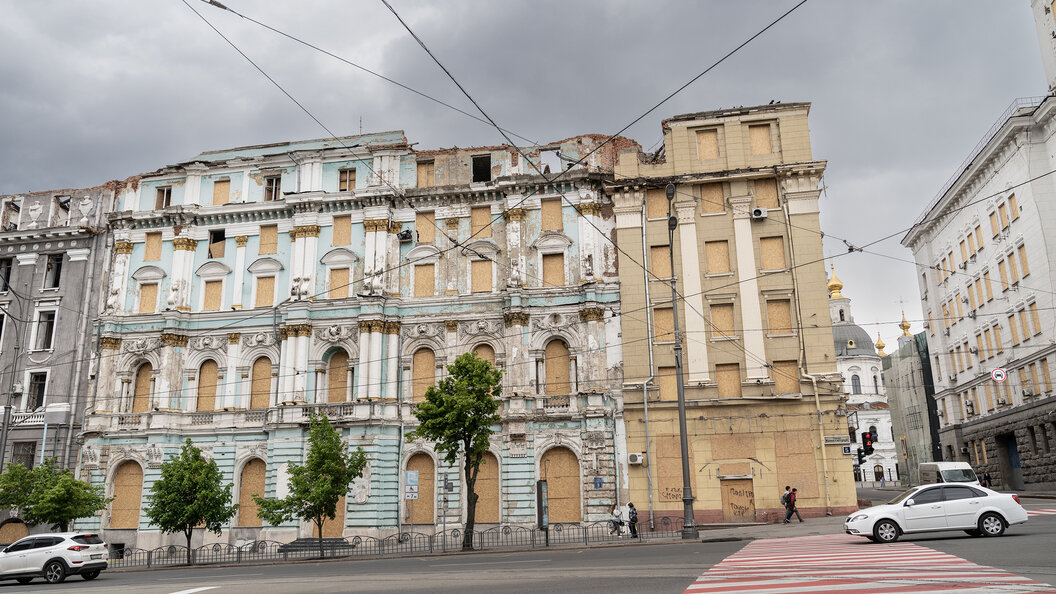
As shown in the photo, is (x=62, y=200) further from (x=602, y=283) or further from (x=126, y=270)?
(x=602, y=283)

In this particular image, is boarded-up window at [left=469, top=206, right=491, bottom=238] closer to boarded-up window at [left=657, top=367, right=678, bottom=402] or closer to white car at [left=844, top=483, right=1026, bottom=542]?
boarded-up window at [left=657, top=367, right=678, bottom=402]

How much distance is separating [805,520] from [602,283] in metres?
13.2

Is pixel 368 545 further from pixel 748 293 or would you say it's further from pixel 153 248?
pixel 748 293

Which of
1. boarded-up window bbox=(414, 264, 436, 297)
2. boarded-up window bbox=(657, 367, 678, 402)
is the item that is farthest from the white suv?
boarded-up window bbox=(657, 367, 678, 402)

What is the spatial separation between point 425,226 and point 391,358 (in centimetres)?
680

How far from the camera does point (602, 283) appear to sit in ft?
119

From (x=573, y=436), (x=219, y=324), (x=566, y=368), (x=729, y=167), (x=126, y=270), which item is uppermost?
(x=729, y=167)

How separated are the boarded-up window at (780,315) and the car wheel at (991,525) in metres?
16.9

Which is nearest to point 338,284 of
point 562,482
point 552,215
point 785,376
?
point 552,215

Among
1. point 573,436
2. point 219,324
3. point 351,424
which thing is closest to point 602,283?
point 573,436

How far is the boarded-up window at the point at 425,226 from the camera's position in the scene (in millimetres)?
38594

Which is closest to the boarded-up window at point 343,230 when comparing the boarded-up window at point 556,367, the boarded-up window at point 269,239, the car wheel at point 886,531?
the boarded-up window at point 269,239

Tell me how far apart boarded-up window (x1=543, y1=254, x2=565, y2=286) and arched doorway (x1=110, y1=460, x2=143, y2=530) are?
20999 mm

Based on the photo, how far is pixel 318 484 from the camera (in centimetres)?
2911
